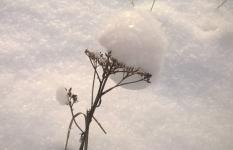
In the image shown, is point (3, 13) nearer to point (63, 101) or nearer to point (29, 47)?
point (29, 47)

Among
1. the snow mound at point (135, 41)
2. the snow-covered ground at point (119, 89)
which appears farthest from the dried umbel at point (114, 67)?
the snow-covered ground at point (119, 89)

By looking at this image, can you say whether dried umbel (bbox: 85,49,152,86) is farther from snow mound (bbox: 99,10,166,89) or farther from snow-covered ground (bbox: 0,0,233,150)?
snow-covered ground (bbox: 0,0,233,150)

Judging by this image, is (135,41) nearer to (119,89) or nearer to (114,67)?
(114,67)

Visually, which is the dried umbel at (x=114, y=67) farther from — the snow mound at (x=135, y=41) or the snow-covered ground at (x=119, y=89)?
the snow-covered ground at (x=119, y=89)


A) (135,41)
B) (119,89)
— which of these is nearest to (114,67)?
A: (135,41)

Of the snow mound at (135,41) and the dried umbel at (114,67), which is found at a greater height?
the snow mound at (135,41)

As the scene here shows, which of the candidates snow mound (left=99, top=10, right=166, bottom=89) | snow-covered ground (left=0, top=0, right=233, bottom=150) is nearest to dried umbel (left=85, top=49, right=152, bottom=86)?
snow mound (left=99, top=10, right=166, bottom=89)
